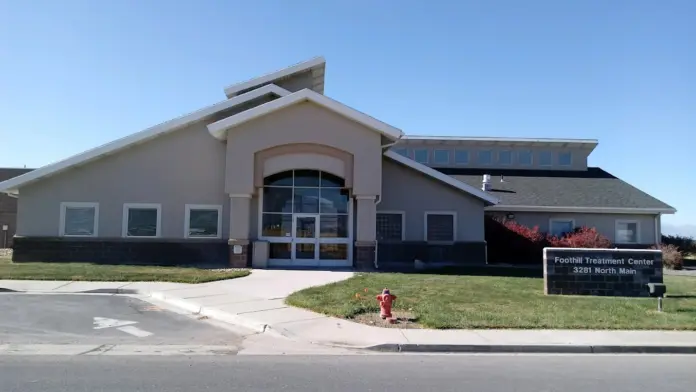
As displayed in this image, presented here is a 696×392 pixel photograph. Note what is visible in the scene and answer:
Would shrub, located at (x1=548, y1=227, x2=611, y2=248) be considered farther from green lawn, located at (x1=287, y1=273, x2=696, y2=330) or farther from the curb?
the curb

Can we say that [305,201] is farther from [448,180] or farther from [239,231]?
[448,180]

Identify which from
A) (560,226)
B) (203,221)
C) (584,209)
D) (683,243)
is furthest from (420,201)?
(683,243)

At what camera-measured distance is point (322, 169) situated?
21359 mm

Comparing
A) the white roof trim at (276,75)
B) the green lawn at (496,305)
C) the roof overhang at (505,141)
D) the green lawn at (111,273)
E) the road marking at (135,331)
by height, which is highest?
the white roof trim at (276,75)

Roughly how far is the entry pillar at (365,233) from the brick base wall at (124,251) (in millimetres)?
5133

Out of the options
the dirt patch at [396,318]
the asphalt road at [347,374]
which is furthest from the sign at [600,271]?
the asphalt road at [347,374]

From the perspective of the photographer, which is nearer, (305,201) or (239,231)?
(239,231)

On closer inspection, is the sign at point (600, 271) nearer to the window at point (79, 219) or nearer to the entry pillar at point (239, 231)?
the entry pillar at point (239, 231)

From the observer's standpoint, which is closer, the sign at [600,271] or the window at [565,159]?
the sign at [600,271]

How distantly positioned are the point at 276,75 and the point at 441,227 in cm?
1000

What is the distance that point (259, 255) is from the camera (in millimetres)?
21016

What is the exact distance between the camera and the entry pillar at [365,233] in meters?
20.9

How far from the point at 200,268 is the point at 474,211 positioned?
37.3 ft

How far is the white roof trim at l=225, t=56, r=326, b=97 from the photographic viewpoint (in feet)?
82.8
